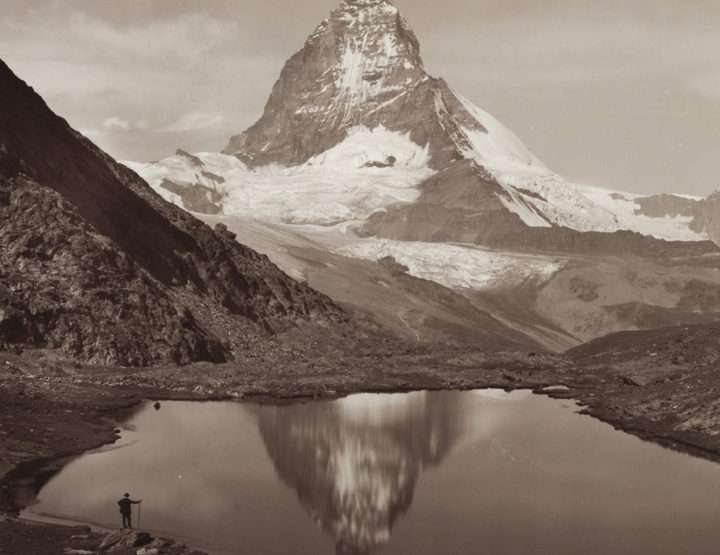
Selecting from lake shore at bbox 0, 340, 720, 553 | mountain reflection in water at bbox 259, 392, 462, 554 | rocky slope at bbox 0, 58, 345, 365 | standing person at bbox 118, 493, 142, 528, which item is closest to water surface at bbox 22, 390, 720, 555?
mountain reflection in water at bbox 259, 392, 462, 554

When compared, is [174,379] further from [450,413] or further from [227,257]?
[227,257]

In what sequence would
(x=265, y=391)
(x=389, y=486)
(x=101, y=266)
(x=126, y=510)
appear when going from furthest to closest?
(x=101, y=266) → (x=265, y=391) → (x=389, y=486) → (x=126, y=510)

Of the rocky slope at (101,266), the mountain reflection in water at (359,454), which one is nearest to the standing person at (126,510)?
the mountain reflection in water at (359,454)

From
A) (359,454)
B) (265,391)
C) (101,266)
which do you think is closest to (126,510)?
(359,454)

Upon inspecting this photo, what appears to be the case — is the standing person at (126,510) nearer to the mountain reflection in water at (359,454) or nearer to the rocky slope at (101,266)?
the mountain reflection in water at (359,454)

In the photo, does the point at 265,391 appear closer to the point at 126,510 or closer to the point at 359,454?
the point at 359,454

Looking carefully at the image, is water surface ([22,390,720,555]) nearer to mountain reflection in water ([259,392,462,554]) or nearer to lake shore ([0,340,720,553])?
mountain reflection in water ([259,392,462,554])
